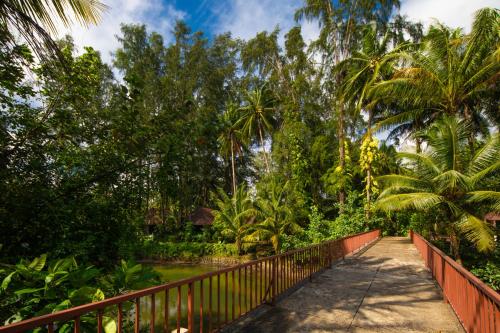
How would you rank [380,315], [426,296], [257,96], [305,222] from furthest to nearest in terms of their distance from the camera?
[257,96], [305,222], [426,296], [380,315]

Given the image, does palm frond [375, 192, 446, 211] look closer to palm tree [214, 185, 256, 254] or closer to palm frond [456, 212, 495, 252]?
palm frond [456, 212, 495, 252]

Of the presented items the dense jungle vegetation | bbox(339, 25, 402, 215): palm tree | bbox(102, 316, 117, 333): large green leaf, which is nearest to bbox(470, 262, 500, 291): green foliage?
the dense jungle vegetation

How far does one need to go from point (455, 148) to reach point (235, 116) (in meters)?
19.8

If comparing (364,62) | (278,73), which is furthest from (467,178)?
(278,73)

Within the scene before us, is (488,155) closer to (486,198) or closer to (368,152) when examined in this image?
(486,198)

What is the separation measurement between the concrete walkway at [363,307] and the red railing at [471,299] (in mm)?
276

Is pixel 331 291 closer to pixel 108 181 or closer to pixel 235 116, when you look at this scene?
pixel 108 181

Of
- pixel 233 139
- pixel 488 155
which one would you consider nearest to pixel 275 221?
pixel 488 155

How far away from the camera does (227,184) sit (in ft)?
114

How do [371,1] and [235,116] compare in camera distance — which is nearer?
[371,1]

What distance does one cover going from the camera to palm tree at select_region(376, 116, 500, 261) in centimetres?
904

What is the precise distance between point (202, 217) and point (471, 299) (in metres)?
24.4

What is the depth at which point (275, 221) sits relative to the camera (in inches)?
707

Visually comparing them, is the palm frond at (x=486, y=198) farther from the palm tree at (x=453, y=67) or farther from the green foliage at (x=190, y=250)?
the green foliage at (x=190, y=250)
